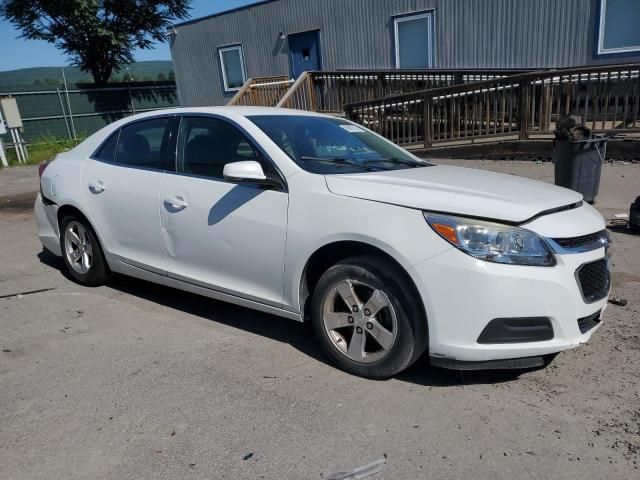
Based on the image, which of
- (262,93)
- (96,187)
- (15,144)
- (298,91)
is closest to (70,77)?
(15,144)

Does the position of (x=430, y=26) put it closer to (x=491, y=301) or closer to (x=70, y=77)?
(x=491, y=301)

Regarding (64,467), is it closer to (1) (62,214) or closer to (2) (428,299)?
(2) (428,299)

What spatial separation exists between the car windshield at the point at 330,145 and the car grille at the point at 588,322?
5.08ft

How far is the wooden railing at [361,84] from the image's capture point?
1309 cm

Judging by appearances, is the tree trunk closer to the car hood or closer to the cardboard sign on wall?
the cardboard sign on wall

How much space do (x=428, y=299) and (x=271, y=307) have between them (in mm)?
1146

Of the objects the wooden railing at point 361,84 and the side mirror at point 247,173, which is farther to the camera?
the wooden railing at point 361,84

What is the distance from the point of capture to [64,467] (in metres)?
2.59

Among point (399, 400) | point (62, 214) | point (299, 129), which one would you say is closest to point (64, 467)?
point (399, 400)

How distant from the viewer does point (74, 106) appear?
21.2m

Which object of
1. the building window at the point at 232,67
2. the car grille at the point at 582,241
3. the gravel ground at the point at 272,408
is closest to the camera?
the gravel ground at the point at 272,408

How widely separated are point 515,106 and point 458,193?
846cm

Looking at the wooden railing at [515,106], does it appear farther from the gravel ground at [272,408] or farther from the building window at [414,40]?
the gravel ground at [272,408]

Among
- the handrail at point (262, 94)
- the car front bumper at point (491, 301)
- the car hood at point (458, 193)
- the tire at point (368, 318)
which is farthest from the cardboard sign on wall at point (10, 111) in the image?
the car front bumper at point (491, 301)
